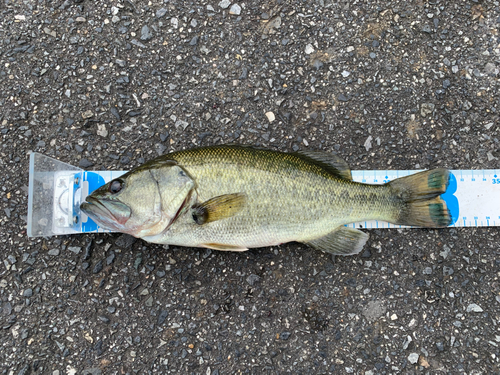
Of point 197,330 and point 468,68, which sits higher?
point 468,68

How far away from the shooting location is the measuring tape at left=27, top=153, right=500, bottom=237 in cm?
295

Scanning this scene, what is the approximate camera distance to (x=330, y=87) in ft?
10.9

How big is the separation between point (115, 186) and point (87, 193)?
0.57 meters

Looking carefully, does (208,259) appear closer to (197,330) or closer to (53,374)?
(197,330)

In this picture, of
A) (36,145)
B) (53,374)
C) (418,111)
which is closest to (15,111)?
Answer: (36,145)

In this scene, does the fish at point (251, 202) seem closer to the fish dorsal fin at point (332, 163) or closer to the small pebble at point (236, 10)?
the fish dorsal fin at point (332, 163)

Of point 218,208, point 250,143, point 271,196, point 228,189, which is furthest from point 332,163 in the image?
point 218,208

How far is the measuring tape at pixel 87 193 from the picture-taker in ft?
9.69

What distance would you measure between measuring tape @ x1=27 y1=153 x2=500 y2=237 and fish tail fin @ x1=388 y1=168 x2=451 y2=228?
28 cm

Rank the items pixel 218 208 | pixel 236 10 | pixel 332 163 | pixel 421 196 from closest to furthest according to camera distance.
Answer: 1. pixel 218 208
2. pixel 421 196
3. pixel 332 163
4. pixel 236 10

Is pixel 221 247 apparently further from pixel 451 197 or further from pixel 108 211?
pixel 451 197

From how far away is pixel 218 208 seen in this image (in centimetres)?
267

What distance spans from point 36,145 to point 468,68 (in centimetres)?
440

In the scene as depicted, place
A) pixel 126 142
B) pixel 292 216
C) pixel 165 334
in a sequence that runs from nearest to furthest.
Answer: pixel 292 216 → pixel 165 334 → pixel 126 142
